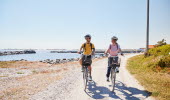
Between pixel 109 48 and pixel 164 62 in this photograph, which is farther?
pixel 164 62

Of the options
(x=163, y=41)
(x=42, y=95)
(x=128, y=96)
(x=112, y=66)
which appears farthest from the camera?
(x=163, y=41)

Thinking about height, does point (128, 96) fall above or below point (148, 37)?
below

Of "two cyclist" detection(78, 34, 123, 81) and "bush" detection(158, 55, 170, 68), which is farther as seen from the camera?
"bush" detection(158, 55, 170, 68)

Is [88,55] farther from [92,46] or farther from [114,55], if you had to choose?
[114,55]

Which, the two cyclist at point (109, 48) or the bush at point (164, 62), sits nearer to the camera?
the two cyclist at point (109, 48)

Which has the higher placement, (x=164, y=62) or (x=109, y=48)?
(x=109, y=48)

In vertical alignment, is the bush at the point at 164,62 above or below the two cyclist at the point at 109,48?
below

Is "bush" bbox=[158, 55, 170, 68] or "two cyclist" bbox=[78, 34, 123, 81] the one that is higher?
"two cyclist" bbox=[78, 34, 123, 81]

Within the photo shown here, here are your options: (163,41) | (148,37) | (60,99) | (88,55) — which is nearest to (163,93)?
(88,55)

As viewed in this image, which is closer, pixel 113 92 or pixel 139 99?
pixel 139 99

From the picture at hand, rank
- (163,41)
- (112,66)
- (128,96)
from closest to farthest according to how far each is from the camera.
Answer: (128,96), (112,66), (163,41)

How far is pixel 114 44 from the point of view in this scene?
329 inches

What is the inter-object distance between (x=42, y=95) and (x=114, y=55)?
4125mm

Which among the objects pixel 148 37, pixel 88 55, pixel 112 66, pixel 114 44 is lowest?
pixel 112 66
